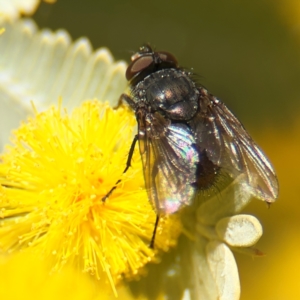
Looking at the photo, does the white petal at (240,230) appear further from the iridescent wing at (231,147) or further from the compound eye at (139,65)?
the compound eye at (139,65)

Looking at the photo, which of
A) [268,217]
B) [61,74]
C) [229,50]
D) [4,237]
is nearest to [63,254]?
[4,237]

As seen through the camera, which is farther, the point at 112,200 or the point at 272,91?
the point at 272,91

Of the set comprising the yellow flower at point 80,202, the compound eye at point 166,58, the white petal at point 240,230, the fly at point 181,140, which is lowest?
the yellow flower at point 80,202

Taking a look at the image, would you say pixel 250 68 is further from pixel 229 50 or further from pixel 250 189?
pixel 250 189

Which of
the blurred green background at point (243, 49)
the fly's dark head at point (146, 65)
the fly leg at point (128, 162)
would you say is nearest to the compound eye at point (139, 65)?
the fly's dark head at point (146, 65)

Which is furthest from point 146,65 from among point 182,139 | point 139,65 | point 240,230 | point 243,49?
point 243,49

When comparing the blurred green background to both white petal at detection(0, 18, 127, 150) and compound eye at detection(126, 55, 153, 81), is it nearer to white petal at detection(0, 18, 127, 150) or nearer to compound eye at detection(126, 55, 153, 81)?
white petal at detection(0, 18, 127, 150)

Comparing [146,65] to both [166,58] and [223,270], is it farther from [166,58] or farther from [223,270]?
[223,270]
